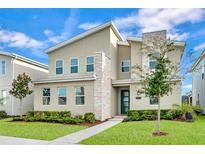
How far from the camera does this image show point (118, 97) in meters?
21.1

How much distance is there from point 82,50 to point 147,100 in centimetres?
689

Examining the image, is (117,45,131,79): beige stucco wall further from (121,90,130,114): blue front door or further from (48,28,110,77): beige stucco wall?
(48,28,110,77): beige stucco wall

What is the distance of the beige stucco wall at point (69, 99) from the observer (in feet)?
60.6

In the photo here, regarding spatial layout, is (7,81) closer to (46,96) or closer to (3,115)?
(3,115)

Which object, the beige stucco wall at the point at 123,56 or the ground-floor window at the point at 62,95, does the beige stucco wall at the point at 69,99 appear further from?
the beige stucco wall at the point at 123,56

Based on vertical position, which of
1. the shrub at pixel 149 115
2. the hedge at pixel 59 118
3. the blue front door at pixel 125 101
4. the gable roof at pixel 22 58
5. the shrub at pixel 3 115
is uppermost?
the gable roof at pixel 22 58

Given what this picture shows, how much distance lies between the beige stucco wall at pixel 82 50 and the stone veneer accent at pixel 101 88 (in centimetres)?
160

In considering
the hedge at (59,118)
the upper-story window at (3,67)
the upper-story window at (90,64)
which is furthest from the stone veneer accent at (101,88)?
the upper-story window at (3,67)

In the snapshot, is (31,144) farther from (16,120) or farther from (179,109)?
(179,109)

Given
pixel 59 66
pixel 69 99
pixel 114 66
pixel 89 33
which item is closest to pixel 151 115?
pixel 114 66

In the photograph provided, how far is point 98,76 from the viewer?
712 inches

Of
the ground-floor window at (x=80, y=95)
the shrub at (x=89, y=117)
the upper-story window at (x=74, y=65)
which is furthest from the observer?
the upper-story window at (x=74, y=65)

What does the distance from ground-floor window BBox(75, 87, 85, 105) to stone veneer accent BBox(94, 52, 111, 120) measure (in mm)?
1355
